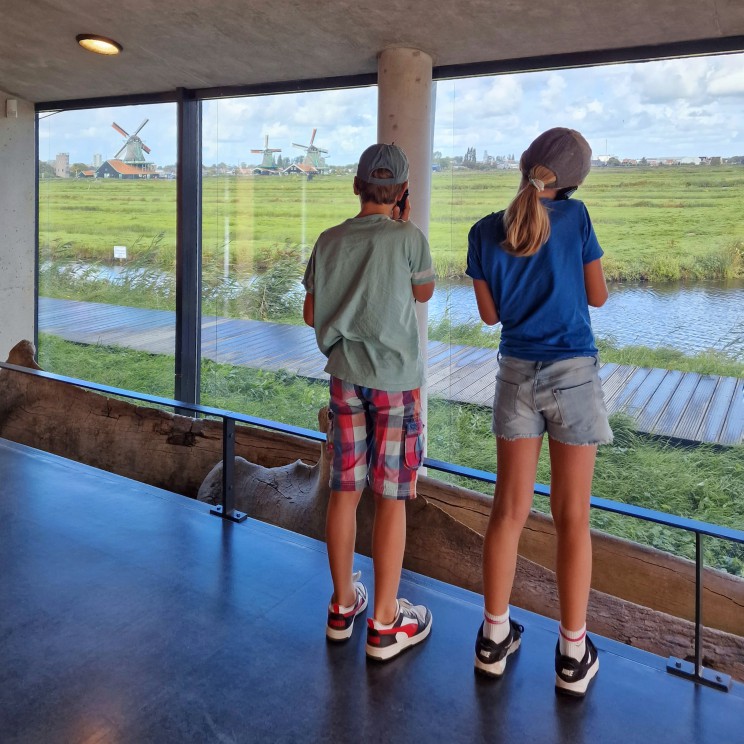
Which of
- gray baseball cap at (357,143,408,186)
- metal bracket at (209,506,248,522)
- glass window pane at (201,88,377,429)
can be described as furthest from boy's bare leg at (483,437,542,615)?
glass window pane at (201,88,377,429)

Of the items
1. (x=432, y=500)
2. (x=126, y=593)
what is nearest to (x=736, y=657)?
(x=432, y=500)

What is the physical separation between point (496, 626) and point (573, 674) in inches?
7.9

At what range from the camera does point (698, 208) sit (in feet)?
11.6

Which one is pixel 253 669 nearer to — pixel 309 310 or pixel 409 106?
pixel 309 310

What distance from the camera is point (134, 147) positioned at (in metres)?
5.32

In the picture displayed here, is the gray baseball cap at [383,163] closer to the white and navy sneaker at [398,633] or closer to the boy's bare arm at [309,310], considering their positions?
the boy's bare arm at [309,310]

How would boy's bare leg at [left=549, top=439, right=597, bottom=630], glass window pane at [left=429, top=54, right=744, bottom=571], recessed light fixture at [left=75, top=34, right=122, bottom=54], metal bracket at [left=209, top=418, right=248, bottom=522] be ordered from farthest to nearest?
1. recessed light fixture at [left=75, top=34, right=122, bottom=54]
2. glass window pane at [left=429, top=54, right=744, bottom=571]
3. metal bracket at [left=209, top=418, right=248, bottom=522]
4. boy's bare leg at [left=549, top=439, right=597, bottom=630]

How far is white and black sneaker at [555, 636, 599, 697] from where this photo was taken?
1.70 metres

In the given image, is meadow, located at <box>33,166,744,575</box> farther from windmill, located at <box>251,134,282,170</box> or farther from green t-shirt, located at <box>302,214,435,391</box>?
green t-shirt, located at <box>302,214,435,391</box>

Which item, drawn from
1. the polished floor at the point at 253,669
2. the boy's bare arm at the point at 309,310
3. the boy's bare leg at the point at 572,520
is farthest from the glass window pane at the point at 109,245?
the boy's bare leg at the point at 572,520

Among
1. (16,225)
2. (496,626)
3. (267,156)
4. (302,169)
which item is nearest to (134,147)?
(267,156)

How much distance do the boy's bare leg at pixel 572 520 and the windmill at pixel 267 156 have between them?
3.62 metres

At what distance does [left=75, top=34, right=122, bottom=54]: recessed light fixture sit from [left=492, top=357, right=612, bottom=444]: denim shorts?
3522 mm

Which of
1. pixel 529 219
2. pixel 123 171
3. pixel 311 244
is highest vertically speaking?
pixel 123 171
